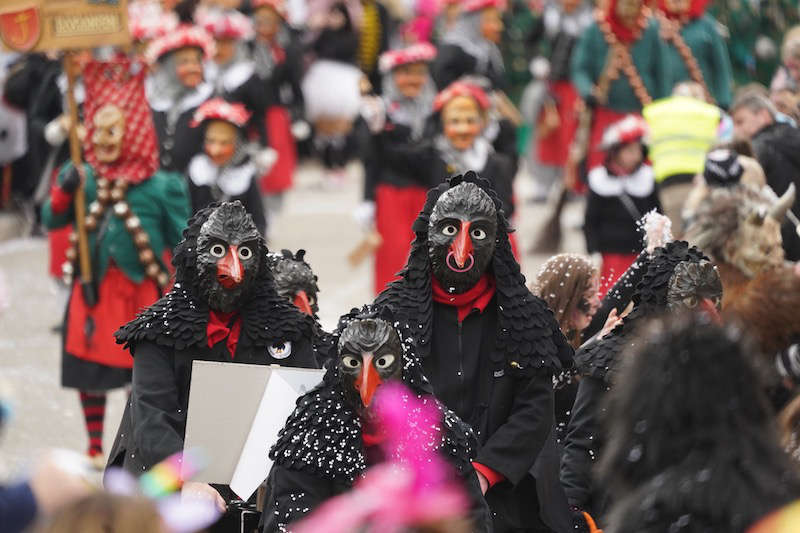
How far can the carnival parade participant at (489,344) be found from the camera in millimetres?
5492

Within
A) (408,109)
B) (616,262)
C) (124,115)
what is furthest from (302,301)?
(408,109)

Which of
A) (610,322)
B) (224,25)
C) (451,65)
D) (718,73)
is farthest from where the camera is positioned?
(224,25)

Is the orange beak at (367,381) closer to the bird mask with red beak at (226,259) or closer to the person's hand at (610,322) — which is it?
the bird mask with red beak at (226,259)

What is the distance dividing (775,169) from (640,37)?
3135 millimetres

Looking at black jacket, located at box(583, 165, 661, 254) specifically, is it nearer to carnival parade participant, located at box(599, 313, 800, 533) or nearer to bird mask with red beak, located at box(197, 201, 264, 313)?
bird mask with red beak, located at box(197, 201, 264, 313)

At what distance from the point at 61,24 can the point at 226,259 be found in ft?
11.9

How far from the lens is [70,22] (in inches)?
352

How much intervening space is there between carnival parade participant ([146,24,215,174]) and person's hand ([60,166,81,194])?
118 inches

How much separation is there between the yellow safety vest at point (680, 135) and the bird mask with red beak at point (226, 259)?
4715mm

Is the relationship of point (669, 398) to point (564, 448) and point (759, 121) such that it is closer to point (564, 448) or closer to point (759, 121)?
point (564, 448)

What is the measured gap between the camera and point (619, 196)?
1002cm

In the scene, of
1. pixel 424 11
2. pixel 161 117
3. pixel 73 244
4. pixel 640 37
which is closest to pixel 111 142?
pixel 73 244

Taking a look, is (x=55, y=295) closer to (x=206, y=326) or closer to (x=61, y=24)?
(x=61, y=24)

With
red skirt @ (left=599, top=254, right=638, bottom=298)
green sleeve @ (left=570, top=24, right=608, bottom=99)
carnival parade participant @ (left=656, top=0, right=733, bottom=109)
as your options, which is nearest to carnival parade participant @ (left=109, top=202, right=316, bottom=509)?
red skirt @ (left=599, top=254, right=638, bottom=298)
